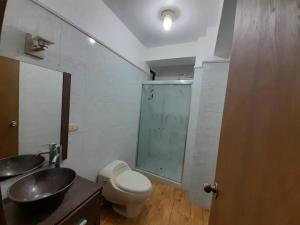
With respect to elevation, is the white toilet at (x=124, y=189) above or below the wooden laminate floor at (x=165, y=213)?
above

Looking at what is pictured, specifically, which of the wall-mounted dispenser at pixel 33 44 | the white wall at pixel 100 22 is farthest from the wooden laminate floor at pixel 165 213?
the white wall at pixel 100 22

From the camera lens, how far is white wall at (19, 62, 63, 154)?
3.34 ft

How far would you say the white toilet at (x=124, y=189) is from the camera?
1.53 meters

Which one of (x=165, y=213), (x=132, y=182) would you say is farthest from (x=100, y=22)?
(x=165, y=213)

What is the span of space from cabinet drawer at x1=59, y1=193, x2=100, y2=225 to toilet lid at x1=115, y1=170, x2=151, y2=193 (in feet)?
1.64

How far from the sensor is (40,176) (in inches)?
41.0

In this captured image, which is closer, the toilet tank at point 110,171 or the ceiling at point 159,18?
the ceiling at point 159,18

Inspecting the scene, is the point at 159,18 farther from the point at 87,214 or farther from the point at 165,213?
the point at 165,213

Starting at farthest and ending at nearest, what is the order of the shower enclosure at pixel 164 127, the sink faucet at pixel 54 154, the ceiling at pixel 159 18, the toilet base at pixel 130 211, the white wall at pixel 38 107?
the shower enclosure at pixel 164 127 < the toilet base at pixel 130 211 < the ceiling at pixel 159 18 < the sink faucet at pixel 54 154 < the white wall at pixel 38 107

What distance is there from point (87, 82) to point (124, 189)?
3.90 ft

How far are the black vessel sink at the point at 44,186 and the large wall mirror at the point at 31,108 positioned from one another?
0.67 ft

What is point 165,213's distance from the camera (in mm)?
1795

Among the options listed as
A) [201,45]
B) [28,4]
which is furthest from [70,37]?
[201,45]

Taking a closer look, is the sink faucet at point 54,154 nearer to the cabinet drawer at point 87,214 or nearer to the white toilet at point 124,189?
the cabinet drawer at point 87,214
